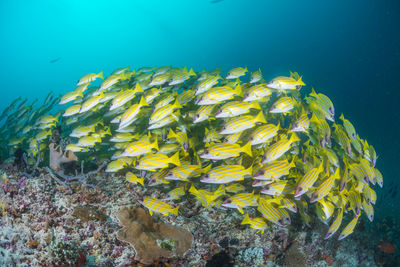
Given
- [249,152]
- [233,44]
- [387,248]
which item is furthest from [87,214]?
[233,44]

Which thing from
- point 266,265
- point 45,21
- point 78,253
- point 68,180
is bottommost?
point 266,265

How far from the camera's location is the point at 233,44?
109 m

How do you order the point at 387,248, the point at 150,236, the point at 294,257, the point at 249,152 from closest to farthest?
the point at 249,152, the point at 150,236, the point at 294,257, the point at 387,248

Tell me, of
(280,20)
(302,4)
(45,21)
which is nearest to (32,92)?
(45,21)

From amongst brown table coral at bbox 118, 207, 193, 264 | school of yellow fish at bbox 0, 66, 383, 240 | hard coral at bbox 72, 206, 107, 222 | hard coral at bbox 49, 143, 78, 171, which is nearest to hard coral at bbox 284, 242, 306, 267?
school of yellow fish at bbox 0, 66, 383, 240

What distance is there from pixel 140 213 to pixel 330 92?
57227mm

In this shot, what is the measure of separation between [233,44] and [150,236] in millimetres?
116522

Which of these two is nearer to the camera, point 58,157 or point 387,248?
point 58,157

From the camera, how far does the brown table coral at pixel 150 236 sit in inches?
155

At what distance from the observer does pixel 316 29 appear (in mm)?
82812

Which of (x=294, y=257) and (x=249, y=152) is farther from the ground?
(x=249, y=152)

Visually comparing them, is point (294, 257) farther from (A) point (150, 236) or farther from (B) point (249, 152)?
(A) point (150, 236)

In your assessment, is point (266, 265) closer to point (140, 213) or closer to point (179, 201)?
point (179, 201)

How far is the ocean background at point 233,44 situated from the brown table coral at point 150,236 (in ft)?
46.0
